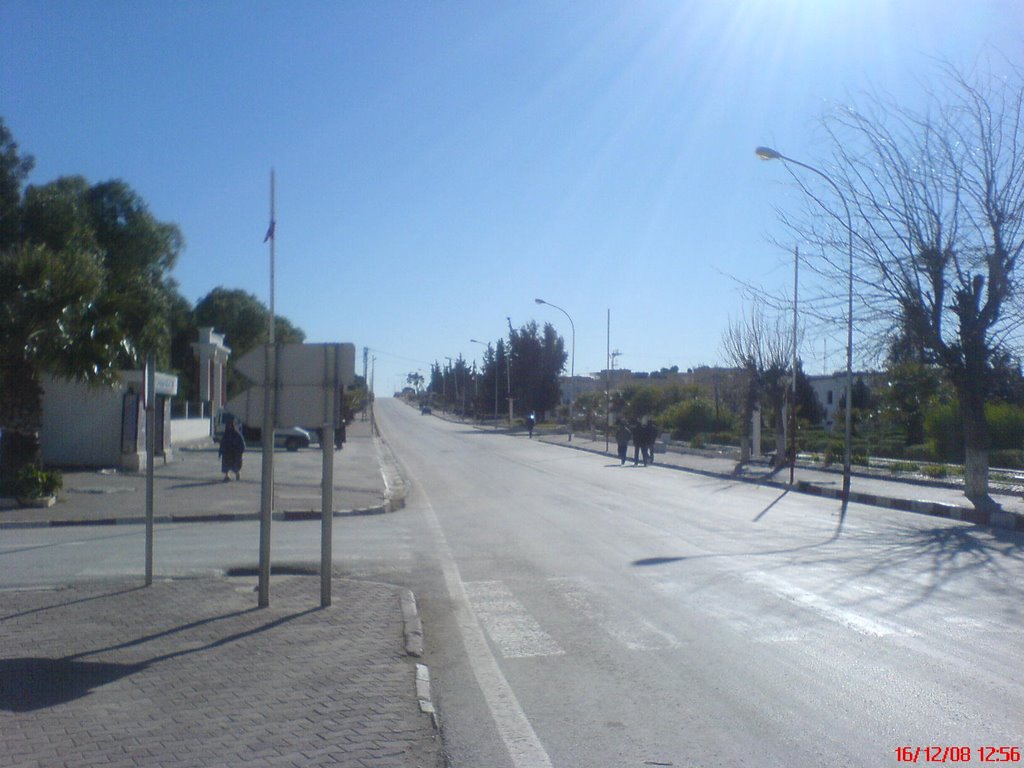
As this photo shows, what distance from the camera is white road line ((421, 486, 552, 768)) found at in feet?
18.4

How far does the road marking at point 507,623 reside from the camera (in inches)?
317

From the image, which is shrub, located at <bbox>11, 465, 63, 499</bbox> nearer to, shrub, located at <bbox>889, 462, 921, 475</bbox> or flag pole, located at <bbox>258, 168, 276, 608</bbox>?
flag pole, located at <bbox>258, 168, 276, 608</bbox>

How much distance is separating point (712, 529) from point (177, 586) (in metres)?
9.15

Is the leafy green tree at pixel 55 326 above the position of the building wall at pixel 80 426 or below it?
above

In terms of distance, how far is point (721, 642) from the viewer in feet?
26.9

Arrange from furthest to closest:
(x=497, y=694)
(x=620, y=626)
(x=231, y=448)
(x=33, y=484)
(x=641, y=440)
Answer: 1. (x=641, y=440)
2. (x=231, y=448)
3. (x=33, y=484)
4. (x=620, y=626)
5. (x=497, y=694)

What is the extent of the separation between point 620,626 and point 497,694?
92.0 inches

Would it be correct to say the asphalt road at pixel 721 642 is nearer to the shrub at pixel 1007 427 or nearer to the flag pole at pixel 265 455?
the flag pole at pixel 265 455

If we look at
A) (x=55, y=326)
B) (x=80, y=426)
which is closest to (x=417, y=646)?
(x=55, y=326)

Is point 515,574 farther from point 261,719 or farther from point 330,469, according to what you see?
point 261,719

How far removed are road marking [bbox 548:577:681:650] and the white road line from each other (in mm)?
1073

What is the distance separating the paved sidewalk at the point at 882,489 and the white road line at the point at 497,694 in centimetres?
1247

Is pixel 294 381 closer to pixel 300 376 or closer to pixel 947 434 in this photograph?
pixel 300 376

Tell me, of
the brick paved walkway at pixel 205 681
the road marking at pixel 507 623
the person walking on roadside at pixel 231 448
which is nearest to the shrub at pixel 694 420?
the person walking on roadside at pixel 231 448
